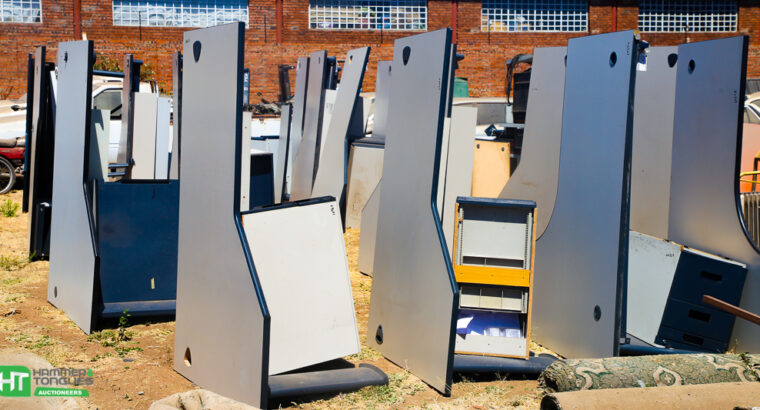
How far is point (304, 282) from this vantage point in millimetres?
4648

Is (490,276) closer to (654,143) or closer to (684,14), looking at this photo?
(654,143)

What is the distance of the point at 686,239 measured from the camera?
581 cm

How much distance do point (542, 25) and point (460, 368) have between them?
2170 cm

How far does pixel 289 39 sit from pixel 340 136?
603 inches

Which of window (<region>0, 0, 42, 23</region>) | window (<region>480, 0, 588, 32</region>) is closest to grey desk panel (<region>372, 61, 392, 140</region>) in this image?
window (<region>480, 0, 588, 32</region>)

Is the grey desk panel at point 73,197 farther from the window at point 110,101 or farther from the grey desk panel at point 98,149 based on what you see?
the window at point 110,101

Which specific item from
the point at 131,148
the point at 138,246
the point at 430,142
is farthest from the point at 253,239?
the point at 131,148

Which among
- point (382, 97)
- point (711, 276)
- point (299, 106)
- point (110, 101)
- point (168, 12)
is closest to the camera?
point (711, 276)

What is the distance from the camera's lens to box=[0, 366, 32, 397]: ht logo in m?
4.09

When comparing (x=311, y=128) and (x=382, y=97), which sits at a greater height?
(x=382, y=97)

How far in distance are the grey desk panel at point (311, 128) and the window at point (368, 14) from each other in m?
14.2

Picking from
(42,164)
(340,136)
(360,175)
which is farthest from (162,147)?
(360,175)

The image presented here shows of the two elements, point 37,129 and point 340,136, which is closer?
point 37,129

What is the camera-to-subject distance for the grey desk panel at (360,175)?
9.28m
